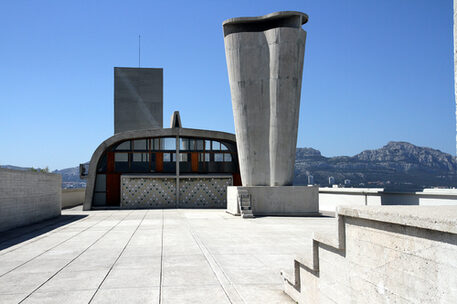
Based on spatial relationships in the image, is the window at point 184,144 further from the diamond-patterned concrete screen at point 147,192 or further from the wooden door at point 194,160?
the diamond-patterned concrete screen at point 147,192

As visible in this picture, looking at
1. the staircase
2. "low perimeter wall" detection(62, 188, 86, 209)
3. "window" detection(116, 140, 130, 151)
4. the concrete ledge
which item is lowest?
"low perimeter wall" detection(62, 188, 86, 209)

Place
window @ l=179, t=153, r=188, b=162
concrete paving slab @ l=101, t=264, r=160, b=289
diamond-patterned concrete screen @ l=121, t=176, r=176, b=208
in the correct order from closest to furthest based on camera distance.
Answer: concrete paving slab @ l=101, t=264, r=160, b=289 → diamond-patterned concrete screen @ l=121, t=176, r=176, b=208 → window @ l=179, t=153, r=188, b=162

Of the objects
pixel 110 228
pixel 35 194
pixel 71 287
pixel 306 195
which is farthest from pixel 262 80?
pixel 71 287

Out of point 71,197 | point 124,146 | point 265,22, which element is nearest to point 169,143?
point 124,146

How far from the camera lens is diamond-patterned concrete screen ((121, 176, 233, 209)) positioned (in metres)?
28.8

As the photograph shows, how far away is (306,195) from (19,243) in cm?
1341

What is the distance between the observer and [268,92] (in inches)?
816

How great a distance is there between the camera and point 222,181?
29.4 m

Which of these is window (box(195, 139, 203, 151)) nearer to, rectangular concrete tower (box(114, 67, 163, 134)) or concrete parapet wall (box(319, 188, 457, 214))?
concrete parapet wall (box(319, 188, 457, 214))

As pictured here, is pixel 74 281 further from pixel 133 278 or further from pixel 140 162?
pixel 140 162

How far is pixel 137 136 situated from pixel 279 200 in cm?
1286

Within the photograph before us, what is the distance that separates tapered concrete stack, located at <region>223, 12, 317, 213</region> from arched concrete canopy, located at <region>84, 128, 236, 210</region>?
8479 millimetres

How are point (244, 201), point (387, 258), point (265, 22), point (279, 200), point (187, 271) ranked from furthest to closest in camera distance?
1. point (265, 22)
2. point (279, 200)
3. point (244, 201)
4. point (187, 271)
5. point (387, 258)

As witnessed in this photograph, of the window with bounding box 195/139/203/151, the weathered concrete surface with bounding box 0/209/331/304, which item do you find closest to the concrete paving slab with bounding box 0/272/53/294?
the weathered concrete surface with bounding box 0/209/331/304
